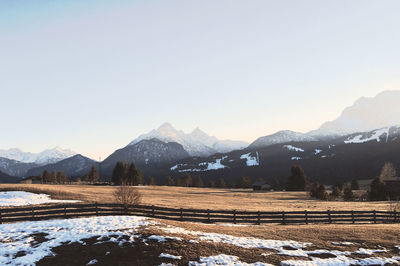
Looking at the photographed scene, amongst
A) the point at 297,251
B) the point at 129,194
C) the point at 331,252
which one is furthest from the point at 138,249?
the point at 129,194

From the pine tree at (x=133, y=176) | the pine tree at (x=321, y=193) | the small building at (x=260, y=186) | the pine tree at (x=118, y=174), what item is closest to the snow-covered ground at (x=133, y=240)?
the pine tree at (x=321, y=193)

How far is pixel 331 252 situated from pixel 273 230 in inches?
265

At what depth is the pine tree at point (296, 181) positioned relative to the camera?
111 metres

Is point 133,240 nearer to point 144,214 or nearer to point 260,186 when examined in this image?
point 144,214

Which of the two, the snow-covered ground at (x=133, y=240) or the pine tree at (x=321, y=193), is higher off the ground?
the snow-covered ground at (x=133, y=240)

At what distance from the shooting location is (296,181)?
11181cm

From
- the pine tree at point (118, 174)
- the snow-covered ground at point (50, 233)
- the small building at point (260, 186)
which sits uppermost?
the pine tree at point (118, 174)

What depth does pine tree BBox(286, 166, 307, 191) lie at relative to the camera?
4375 inches

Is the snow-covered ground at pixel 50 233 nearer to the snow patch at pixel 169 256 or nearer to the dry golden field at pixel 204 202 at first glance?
the snow patch at pixel 169 256

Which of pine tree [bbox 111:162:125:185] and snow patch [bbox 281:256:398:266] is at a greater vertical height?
pine tree [bbox 111:162:125:185]

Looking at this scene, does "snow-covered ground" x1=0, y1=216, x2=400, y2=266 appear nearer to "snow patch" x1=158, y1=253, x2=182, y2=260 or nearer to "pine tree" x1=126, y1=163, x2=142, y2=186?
"snow patch" x1=158, y1=253, x2=182, y2=260

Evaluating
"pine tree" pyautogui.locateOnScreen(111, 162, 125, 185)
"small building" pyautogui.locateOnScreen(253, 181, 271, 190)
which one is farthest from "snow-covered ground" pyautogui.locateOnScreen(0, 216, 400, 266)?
"small building" pyautogui.locateOnScreen(253, 181, 271, 190)

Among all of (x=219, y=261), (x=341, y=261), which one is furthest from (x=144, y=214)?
(x=341, y=261)

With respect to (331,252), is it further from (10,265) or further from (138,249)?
(10,265)
